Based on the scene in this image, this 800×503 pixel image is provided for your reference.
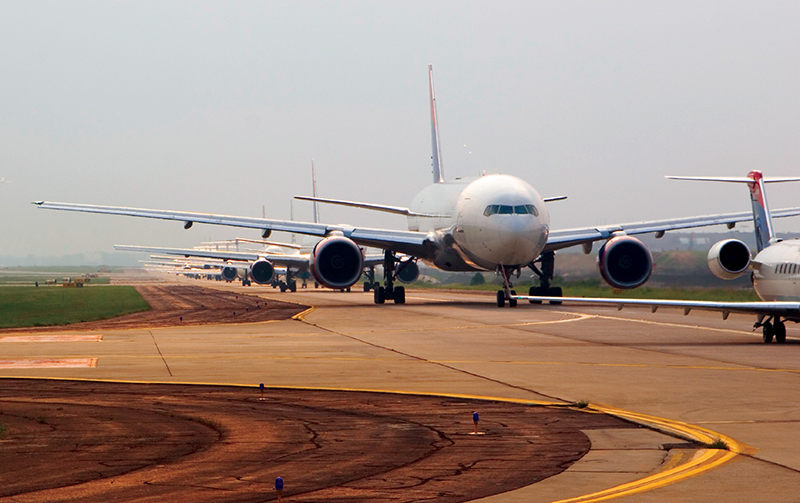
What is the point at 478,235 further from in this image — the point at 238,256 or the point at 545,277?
the point at 238,256

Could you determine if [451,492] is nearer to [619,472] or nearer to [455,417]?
[619,472]

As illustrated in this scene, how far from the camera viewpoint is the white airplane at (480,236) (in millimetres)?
38562

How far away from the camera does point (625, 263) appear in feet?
136

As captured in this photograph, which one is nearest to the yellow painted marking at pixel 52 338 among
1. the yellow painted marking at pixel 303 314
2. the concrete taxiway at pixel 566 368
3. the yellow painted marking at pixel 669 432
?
the concrete taxiway at pixel 566 368

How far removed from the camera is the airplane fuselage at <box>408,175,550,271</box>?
38094 millimetres

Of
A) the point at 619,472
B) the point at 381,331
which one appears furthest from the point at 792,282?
the point at 619,472

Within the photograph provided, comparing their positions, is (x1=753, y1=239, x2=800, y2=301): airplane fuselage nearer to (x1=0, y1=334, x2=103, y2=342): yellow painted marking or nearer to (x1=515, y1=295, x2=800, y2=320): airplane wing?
(x1=515, y1=295, x2=800, y2=320): airplane wing

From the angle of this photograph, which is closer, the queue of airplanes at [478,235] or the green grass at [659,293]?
the queue of airplanes at [478,235]

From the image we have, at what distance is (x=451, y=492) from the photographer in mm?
8250

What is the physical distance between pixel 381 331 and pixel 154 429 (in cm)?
1778

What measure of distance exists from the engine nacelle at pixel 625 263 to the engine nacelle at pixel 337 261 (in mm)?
10235

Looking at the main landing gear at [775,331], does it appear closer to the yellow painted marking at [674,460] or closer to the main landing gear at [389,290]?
the yellow painted marking at [674,460]

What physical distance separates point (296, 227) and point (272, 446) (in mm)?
32742

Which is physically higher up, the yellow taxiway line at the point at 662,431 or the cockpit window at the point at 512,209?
the cockpit window at the point at 512,209
